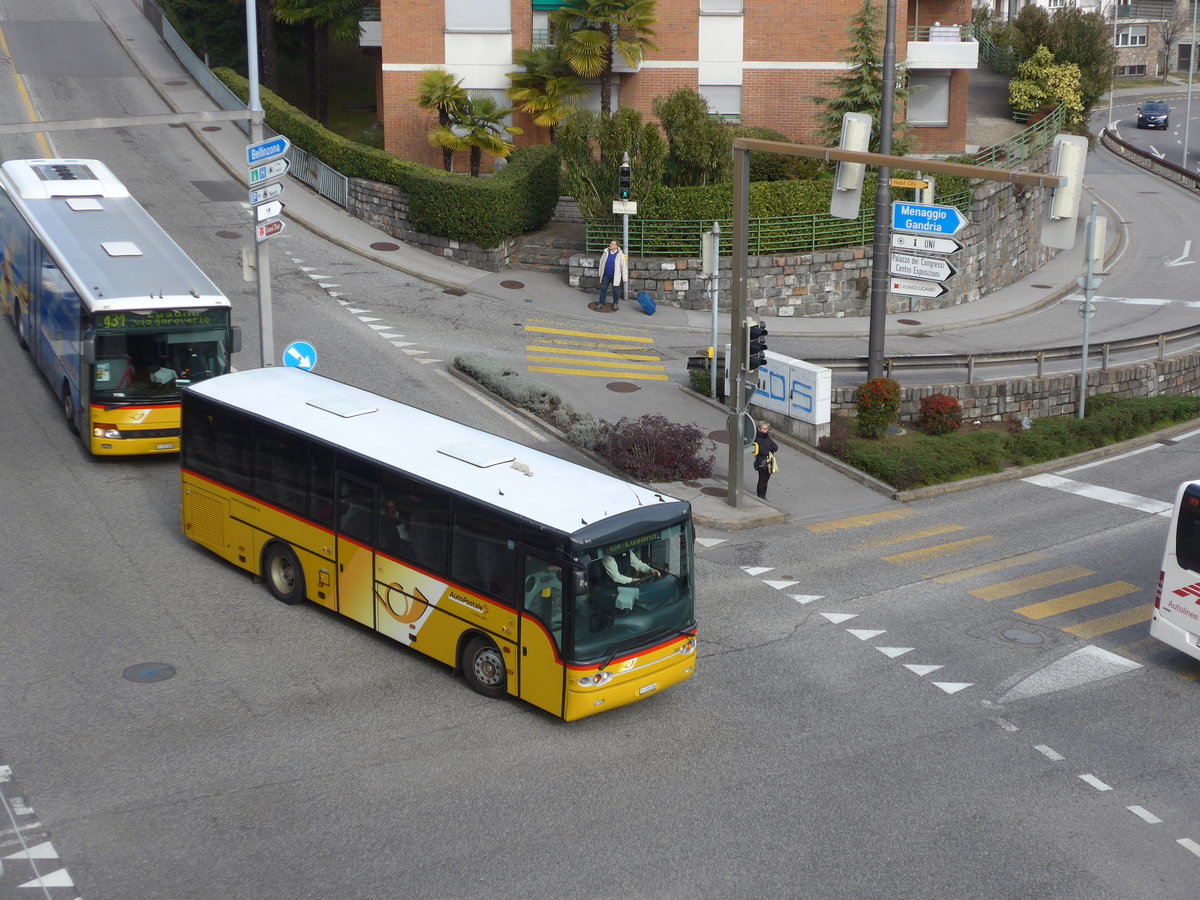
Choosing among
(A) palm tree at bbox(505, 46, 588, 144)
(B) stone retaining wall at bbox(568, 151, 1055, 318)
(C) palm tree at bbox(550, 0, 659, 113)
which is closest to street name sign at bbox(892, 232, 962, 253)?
(B) stone retaining wall at bbox(568, 151, 1055, 318)

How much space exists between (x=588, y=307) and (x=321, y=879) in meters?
24.9

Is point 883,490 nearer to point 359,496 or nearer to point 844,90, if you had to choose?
point 359,496

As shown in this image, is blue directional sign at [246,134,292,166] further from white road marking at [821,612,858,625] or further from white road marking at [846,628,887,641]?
white road marking at [846,628,887,641]

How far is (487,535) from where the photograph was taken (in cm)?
1453

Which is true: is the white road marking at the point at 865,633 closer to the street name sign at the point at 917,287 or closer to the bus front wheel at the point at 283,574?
the bus front wheel at the point at 283,574

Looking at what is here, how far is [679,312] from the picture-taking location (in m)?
35.8

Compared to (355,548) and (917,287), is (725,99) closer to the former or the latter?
(917,287)

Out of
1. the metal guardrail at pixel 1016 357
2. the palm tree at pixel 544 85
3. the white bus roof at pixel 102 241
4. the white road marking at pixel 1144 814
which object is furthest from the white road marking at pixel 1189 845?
the palm tree at pixel 544 85

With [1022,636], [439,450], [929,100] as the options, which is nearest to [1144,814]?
[1022,636]

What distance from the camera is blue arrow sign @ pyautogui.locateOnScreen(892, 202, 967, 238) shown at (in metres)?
24.7

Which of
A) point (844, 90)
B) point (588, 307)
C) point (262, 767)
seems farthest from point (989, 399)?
point (262, 767)

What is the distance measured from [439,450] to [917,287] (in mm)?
Result: 12821

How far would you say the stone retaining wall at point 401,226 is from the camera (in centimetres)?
3734

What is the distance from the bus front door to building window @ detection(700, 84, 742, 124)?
30.6 m
